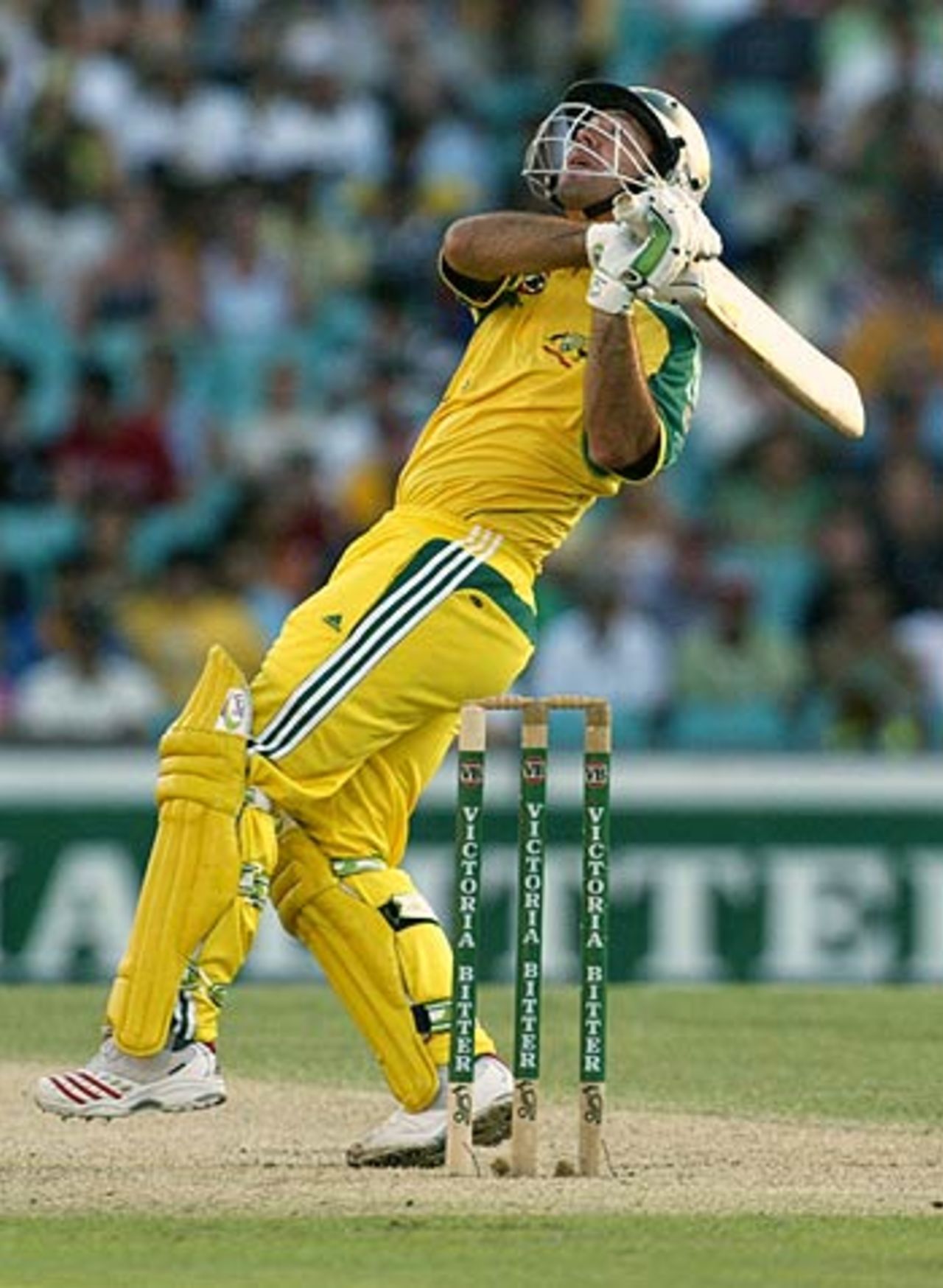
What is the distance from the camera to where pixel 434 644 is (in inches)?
230

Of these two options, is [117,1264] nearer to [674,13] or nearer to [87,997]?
[87,997]

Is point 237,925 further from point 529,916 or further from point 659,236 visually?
point 659,236

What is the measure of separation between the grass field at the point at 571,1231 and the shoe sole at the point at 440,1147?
133 mm

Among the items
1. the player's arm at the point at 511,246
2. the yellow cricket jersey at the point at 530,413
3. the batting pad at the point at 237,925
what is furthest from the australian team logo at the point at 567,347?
the batting pad at the point at 237,925

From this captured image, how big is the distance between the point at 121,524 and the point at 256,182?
2.14 m

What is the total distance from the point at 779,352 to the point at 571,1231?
5.33ft

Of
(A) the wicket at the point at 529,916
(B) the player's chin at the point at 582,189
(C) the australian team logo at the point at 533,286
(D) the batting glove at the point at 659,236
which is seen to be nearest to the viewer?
(D) the batting glove at the point at 659,236

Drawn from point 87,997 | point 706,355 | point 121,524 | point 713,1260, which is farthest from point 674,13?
point 713,1260

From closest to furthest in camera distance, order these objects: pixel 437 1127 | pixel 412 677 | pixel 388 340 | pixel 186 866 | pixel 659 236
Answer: pixel 659 236 → pixel 186 866 → pixel 412 677 → pixel 437 1127 → pixel 388 340

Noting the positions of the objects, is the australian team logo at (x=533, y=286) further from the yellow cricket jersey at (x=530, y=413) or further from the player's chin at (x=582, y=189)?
the player's chin at (x=582, y=189)

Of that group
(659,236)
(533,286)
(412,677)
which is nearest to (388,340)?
(533,286)

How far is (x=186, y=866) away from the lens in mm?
5734

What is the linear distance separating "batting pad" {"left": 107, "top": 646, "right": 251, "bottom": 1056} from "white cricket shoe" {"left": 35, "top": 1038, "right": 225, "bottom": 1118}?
33mm

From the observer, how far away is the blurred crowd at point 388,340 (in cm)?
1198
